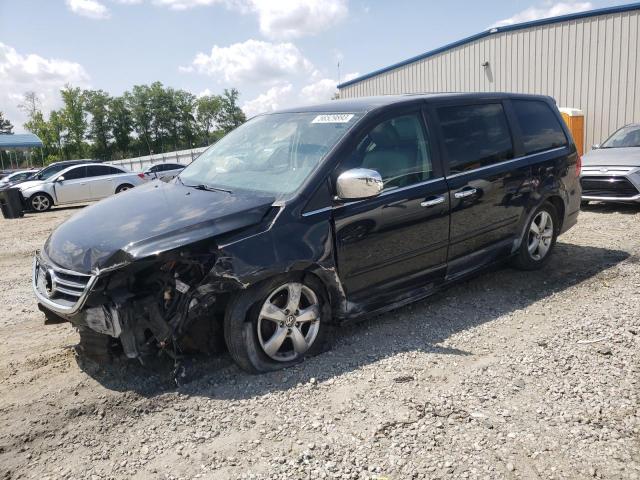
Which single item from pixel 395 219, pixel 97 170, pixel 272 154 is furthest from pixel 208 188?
pixel 97 170

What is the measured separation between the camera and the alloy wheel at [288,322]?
348cm

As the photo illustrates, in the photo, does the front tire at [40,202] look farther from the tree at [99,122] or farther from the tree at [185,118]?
the tree at [185,118]

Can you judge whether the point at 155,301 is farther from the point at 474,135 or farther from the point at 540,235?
the point at 540,235

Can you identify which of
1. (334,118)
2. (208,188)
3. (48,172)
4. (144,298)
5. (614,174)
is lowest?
(614,174)

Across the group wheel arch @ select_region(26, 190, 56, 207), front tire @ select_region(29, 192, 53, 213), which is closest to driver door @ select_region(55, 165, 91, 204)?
wheel arch @ select_region(26, 190, 56, 207)

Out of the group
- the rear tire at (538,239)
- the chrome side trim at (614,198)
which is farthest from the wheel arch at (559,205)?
the chrome side trim at (614,198)

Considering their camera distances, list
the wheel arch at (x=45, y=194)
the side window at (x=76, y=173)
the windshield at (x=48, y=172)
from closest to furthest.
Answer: the wheel arch at (x=45, y=194) < the side window at (x=76, y=173) < the windshield at (x=48, y=172)

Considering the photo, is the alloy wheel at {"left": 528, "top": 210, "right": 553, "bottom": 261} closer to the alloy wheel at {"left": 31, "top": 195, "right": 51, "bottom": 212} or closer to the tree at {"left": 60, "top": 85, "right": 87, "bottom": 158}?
the alloy wheel at {"left": 31, "top": 195, "right": 51, "bottom": 212}

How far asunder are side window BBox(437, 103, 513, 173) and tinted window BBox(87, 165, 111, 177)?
49.6 feet

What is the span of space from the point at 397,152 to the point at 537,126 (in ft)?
7.02

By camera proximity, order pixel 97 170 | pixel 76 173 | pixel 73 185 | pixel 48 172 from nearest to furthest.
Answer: pixel 73 185
pixel 76 173
pixel 97 170
pixel 48 172

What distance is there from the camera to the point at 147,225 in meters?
3.32

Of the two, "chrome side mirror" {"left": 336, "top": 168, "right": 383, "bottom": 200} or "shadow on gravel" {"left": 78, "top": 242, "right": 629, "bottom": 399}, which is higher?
"chrome side mirror" {"left": 336, "top": 168, "right": 383, "bottom": 200}

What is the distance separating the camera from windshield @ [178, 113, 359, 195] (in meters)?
3.82
